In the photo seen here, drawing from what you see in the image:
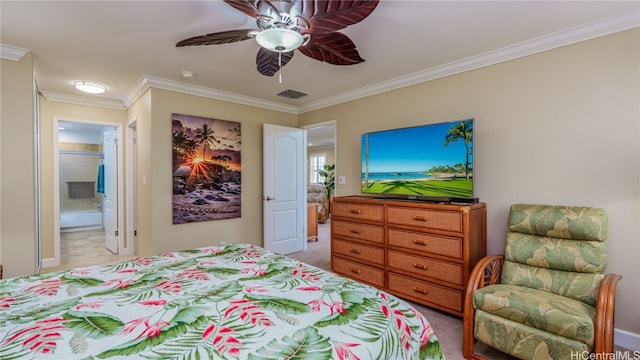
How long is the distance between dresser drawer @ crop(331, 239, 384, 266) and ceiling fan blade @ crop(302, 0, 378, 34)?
2188mm

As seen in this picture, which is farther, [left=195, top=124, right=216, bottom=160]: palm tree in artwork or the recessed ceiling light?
[left=195, top=124, right=216, bottom=160]: palm tree in artwork

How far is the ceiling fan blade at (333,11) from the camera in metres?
1.50

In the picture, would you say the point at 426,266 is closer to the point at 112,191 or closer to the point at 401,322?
the point at 401,322

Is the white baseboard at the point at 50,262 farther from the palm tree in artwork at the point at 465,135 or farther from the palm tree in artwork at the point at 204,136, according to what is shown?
the palm tree in artwork at the point at 465,135

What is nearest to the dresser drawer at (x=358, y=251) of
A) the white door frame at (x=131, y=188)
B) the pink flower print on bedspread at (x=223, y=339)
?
the pink flower print on bedspread at (x=223, y=339)

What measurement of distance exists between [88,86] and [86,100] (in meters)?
0.79

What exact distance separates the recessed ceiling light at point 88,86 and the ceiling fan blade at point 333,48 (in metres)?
3.08

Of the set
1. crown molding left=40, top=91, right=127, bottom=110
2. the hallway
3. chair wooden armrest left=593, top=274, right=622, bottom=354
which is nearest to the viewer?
chair wooden armrest left=593, top=274, right=622, bottom=354

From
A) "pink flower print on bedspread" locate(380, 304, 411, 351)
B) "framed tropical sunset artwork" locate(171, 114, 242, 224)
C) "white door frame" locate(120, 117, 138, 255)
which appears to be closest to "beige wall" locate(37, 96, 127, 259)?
"white door frame" locate(120, 117, 138, 255)

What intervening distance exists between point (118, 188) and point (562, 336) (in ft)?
17.8

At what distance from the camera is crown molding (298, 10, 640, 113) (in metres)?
2.18

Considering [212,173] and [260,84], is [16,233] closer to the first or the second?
[212,173]

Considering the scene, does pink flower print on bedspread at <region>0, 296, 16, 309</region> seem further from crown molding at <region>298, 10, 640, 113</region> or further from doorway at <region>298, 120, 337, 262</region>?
crown molding at <region>298, 10, 640, 113</region>

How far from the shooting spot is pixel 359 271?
3.29 meters
